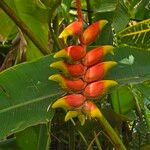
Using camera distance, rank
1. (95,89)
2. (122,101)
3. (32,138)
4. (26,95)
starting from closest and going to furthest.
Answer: (95,89) → (26,95) → (32,138) → (122,101)

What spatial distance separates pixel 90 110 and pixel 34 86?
19cm

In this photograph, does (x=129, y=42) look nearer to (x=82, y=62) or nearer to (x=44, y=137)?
(x=44, y=137)

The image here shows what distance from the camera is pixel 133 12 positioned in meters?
1.43

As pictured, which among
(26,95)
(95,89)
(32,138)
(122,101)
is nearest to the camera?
(95,89)

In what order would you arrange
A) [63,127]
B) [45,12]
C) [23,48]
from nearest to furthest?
[45,12] → [23,48] → [63,127]

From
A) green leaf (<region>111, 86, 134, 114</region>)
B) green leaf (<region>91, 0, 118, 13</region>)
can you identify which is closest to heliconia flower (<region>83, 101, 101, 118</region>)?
green leaf (<region>91, 0, 118, 13</region>)

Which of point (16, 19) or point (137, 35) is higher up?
point (16, 19)

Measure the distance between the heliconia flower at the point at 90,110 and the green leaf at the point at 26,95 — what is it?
154 millimetres

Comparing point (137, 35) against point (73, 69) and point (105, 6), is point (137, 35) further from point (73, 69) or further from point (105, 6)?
point (73, 69)

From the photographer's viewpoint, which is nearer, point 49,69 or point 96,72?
point 96,72

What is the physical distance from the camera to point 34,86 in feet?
2.91

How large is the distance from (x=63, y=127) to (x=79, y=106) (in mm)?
861

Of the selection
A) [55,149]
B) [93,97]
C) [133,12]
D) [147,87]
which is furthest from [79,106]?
[55,149]

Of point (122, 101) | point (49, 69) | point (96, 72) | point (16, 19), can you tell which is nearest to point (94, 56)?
point (96, 72)
